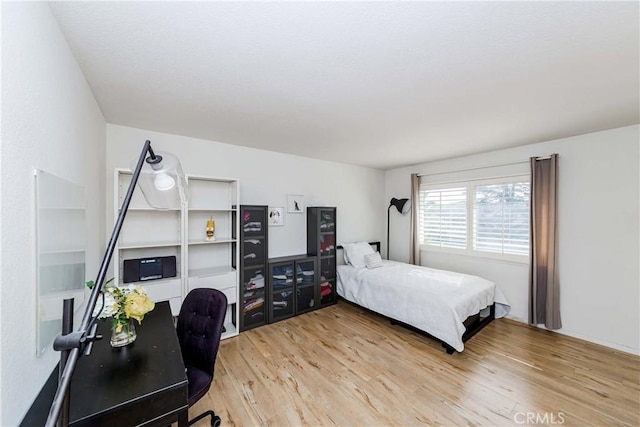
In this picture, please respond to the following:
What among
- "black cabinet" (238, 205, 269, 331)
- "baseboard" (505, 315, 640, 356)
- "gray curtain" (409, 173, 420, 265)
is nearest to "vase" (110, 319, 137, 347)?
"black cabinet" (238, 205, 269, 331)

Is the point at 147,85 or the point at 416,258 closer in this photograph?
the point at 147,85

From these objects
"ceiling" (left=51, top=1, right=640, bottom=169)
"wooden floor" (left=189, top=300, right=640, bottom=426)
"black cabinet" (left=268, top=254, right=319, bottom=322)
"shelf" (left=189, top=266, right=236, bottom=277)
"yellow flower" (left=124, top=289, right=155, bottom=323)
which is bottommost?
"wooden floor" (left=189, top=300, right=640, bottom=426)

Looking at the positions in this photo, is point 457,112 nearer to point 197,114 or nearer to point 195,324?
point 197,114

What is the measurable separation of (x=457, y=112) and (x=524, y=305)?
280 cm

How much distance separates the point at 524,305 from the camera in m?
3.41

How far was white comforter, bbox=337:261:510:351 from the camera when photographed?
2.72m

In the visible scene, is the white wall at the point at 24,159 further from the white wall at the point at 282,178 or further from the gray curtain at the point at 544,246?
the gray curtain at the point at 544,246

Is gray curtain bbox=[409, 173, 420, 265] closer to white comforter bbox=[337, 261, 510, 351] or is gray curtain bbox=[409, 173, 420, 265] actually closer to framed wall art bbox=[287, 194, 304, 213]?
white comforter bbox=[337, 261, 510, 351]

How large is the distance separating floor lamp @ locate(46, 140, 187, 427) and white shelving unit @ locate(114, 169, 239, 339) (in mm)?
1783

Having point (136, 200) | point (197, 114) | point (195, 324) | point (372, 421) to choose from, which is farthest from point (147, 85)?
point (372, 421)

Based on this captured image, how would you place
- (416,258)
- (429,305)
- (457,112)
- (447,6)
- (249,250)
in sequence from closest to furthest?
(447,6), (457,112), (429,305), (249,250), (416,258)

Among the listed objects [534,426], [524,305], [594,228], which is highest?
[594,228]

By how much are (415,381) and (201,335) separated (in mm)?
1829

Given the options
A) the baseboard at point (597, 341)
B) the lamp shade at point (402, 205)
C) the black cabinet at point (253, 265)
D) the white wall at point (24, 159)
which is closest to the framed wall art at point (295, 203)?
the black cabinet at point (253, 265)
